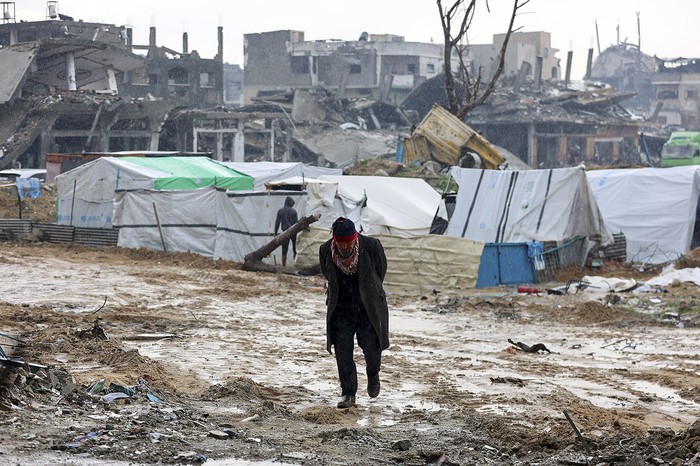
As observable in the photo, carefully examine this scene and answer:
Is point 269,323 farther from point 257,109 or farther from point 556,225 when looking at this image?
point 257,109

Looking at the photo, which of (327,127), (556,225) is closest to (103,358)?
(556,225)

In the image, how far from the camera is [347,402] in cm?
771

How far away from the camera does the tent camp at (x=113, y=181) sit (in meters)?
24.4

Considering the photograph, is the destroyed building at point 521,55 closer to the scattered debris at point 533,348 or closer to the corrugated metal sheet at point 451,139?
the corrugated metal sheet at point 451,139

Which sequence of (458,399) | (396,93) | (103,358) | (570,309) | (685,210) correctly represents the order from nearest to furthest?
(458,399) → (103,358) → (570,309) → (685,210) → (396,93)

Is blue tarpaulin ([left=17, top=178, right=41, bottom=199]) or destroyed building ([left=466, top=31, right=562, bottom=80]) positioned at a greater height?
destroyed building ([left=466, top=31, right=562, bottom=80])

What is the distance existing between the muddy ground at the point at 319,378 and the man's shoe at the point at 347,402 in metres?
0.12

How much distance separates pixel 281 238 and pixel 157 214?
4.79 m

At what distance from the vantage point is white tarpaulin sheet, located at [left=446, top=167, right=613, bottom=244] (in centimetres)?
2053

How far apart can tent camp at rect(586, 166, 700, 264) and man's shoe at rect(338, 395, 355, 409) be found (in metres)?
15.9

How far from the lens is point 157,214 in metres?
22.8

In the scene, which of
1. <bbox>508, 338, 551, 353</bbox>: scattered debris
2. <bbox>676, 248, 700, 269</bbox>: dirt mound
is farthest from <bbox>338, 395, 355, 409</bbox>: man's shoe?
<bbox>676, 248, 700, 269</bbox>: dirt mound

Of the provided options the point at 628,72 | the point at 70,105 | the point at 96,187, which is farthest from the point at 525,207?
the point at 628,72

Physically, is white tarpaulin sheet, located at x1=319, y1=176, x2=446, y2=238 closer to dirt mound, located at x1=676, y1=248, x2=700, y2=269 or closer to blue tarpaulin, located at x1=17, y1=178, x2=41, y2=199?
dirt mound, located at x1=676, y1=248, x2=700, y2=269
